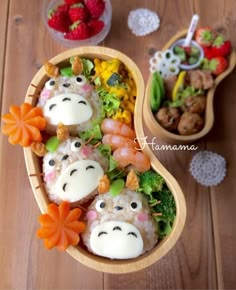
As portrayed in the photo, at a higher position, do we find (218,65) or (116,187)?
(218,65)

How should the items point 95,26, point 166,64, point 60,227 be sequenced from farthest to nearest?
point 95,26 < point 166,64 < point 60,227

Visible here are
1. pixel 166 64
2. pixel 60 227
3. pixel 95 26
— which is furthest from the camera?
pixel 95 26

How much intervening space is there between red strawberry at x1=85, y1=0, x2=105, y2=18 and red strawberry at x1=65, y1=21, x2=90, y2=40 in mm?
30

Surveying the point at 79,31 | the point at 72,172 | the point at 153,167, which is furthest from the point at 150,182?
the point at 79,31

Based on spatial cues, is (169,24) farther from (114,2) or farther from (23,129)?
(23,129)

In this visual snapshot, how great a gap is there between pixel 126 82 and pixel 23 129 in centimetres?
22

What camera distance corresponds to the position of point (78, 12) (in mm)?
848

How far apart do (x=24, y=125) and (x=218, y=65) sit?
14.9 inches

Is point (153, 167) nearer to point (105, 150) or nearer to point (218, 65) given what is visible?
point (105, 150)

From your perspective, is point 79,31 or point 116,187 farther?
point 79,31

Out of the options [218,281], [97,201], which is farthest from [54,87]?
[218,281]

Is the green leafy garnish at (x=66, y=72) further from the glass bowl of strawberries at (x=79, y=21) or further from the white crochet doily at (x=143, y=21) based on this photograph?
the white crochet doily at (x=143, y=21)

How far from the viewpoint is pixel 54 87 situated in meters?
0.76

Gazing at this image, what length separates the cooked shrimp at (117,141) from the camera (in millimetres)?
739
